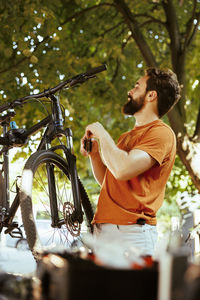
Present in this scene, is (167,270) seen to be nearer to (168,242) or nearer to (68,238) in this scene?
(168,242)

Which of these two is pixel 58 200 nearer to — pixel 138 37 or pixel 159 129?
pixel 159 129

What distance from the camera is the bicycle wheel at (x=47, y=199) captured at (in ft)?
4.21

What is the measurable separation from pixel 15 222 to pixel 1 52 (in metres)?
1.97

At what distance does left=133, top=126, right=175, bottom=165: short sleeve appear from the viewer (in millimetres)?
1334

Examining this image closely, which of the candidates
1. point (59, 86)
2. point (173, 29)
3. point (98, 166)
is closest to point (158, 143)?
point (98, 166)

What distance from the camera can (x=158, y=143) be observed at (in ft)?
4.50

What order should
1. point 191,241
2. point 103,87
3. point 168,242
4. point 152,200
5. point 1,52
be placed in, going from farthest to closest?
point 103,87
point 1,52
point 191,241
point 152,200
point 168,242

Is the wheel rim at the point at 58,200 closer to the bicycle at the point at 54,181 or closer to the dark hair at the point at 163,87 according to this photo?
the bicycle at the point at 54,181

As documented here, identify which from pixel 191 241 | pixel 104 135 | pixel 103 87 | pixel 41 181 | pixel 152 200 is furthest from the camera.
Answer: pixel 103 87

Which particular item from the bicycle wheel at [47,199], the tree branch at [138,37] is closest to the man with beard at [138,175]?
the bicycle wheel at [47,199]

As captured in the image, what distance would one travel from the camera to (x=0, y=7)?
292 cm

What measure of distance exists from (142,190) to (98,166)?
1.02 feet

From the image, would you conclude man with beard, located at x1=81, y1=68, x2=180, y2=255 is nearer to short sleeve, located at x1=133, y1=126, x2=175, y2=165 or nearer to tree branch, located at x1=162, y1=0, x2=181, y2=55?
short sleeve, located at x1=133, y1=126, x2=175, y2=165

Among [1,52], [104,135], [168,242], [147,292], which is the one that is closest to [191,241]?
[104,135]
